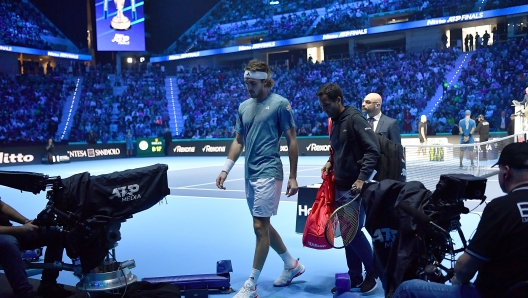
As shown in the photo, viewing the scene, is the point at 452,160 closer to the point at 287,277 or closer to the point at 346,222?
the point at 287,277

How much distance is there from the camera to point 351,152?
4480 mm

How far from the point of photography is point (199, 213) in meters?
9.13

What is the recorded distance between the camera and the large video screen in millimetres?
36531

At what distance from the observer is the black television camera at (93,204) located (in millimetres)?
3898

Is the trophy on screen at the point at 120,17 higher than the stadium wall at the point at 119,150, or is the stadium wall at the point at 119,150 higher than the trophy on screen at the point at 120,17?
the trophy on screen at the point at 120,17

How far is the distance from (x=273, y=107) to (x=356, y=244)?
1493 mm

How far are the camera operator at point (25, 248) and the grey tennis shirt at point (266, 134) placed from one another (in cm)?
185

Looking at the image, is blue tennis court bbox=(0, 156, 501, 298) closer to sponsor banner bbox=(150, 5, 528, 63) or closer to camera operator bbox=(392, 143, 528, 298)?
camera operator bbox=(392, 143, 528, 298)

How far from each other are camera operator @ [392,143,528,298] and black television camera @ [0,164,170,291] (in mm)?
2529

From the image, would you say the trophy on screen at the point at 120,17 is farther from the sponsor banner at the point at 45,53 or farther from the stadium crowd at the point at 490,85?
the stadium crowd at the point at 490,85

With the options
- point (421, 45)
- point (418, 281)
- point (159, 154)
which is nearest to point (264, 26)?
point (421, 45)

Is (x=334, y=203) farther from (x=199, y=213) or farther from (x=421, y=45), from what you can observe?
(x=421, y=45)

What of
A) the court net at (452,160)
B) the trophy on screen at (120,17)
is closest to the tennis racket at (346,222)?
the court net at (452,160)

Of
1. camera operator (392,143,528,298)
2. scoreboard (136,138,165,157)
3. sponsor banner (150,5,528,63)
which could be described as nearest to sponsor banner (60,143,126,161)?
scoreboard (136,138,165,157)
